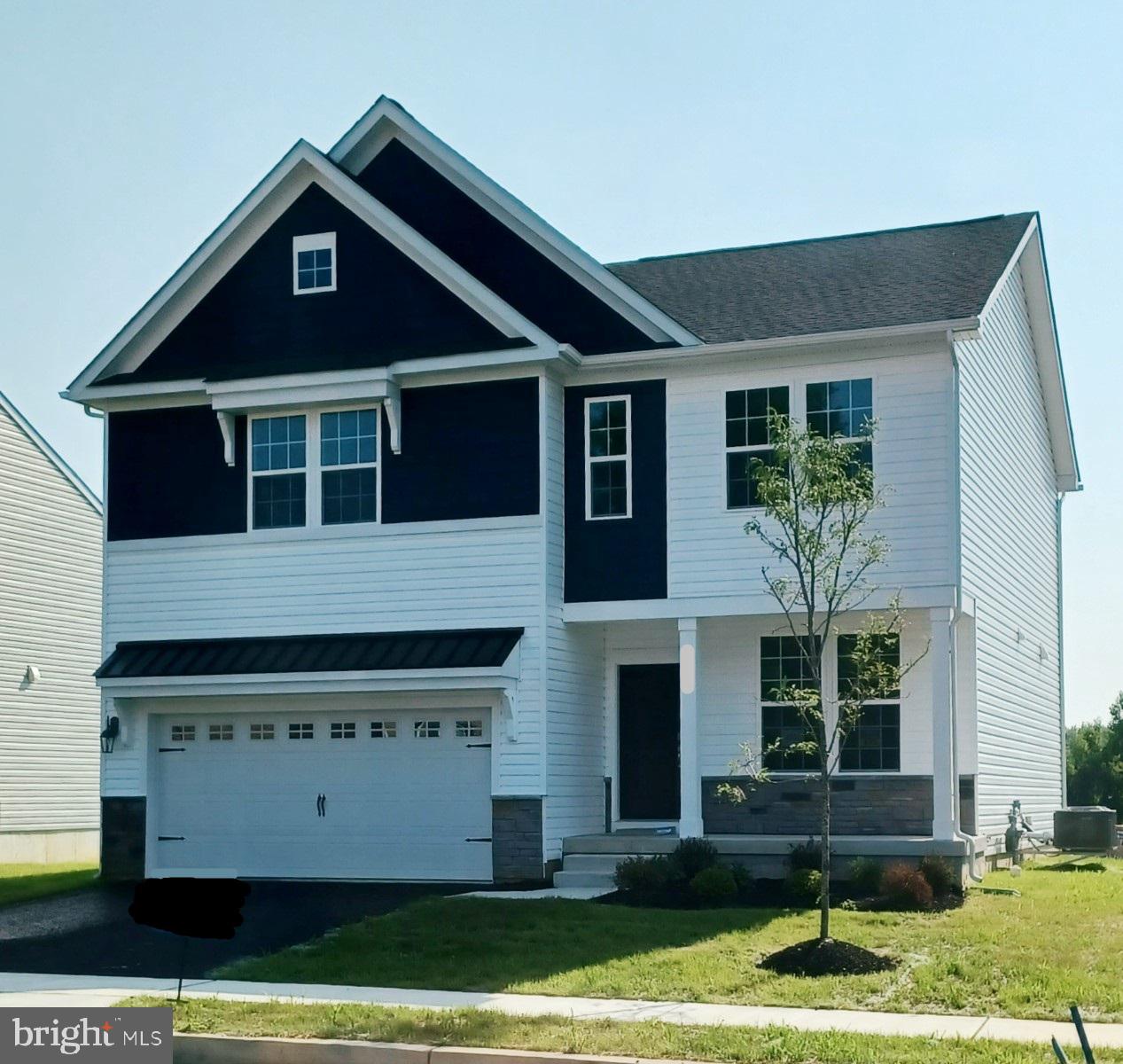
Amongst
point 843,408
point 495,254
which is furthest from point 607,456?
point 495,254

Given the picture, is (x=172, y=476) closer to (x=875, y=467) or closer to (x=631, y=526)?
(x=631, y=526)

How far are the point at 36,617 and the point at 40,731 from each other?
2.19 metres

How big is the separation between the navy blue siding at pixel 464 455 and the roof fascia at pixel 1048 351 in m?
6.29

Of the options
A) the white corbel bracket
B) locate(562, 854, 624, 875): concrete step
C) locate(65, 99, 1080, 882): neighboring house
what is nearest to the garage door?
locate(65, 99, 1080, 882): neighboring house

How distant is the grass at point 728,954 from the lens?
13320 mm

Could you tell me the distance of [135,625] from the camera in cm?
2344

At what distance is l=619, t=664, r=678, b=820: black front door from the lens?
22969 mm

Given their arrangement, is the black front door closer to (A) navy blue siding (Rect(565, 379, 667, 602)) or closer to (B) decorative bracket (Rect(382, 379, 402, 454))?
(A) navy blue siding (Rect(565, 379, 667, 602))

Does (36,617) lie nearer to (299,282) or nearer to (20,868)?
(20,868)

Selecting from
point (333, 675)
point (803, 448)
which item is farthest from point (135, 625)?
point (803, 448)

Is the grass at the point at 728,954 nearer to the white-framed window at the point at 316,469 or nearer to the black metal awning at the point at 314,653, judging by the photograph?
the black metal awning at the point at 314,653

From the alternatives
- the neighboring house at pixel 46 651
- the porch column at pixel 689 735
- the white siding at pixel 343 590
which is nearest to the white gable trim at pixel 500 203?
the white siding at pixel 343 590

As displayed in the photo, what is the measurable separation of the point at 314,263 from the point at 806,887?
34.6ft

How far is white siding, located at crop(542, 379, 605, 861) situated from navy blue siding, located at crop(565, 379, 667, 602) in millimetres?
171
